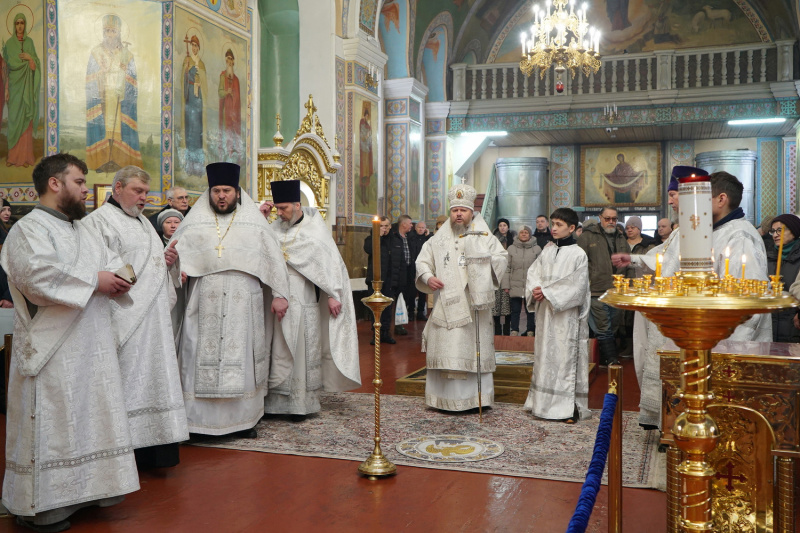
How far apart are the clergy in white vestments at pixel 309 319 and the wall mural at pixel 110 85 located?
2750mm

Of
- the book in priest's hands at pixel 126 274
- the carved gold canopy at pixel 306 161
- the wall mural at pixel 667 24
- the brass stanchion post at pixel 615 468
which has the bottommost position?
the brass stanchion post at pixel 615 468

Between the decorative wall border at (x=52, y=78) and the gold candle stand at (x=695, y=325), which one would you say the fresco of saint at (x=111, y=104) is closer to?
the decorative wall border at (x=52, y=78)

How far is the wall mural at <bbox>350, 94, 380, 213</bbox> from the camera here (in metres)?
13.0

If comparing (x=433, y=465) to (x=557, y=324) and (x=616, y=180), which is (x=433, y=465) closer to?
(x=557, y=324)

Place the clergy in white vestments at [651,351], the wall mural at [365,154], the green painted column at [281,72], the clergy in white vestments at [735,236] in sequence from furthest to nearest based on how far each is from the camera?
the wall mural at [365,154], the green painted column at [281,72], the clergy in white vestments at [651,351], the clergy in white vestments at [735,236]

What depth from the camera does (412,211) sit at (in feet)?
52.2

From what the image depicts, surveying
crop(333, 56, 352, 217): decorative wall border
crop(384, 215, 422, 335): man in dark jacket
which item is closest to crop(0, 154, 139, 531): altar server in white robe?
crop(384, 215, 422, 335): man in dark jacket

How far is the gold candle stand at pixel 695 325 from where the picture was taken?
1.92 m

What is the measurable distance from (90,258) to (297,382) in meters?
2.39

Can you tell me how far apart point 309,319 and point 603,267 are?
12.8ft

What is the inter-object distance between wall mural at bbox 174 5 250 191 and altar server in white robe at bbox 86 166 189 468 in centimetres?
408

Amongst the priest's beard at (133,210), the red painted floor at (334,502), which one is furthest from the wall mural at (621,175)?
the priest's beard at (133,210)

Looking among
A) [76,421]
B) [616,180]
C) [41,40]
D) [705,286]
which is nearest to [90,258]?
[76,421]

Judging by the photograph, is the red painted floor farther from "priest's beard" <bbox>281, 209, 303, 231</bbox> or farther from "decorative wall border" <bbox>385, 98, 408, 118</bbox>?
"decorative wall border" <bbox>385, 98, 408, 118</bbox>
